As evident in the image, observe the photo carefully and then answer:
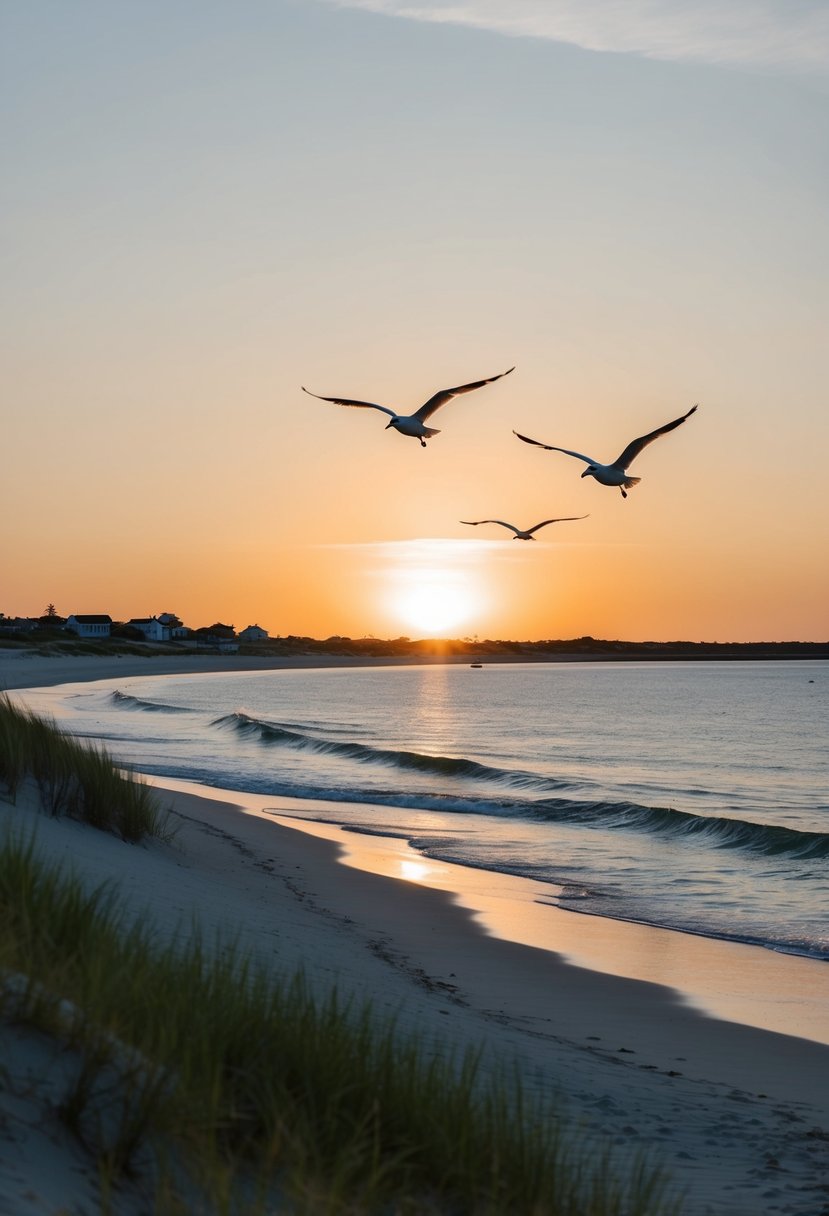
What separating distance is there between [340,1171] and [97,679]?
102821 millimetres

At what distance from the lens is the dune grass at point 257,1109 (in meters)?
4.00

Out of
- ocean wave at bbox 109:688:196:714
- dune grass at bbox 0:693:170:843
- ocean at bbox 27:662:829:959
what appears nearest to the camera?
dune grass at bbox 0:693:170:843

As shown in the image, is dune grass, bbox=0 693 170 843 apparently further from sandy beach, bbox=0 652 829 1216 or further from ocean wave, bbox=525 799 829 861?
ocean wave, bbox=525 799 829 861

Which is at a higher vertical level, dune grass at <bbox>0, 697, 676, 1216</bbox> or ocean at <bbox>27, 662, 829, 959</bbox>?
dune grass at <bbox>0, 697, 676, 1216</bbox>

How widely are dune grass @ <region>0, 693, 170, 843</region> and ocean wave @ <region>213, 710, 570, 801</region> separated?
14.8 meters

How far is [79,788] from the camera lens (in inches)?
512

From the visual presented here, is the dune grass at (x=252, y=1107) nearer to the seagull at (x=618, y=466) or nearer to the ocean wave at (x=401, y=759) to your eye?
the seagull at (x=618, y=466)

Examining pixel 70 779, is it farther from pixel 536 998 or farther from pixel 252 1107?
pixel 252 1107

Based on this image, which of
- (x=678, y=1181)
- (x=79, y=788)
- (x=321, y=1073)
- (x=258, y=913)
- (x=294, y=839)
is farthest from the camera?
(x=294, y=839)

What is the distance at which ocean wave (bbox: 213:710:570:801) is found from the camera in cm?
3250

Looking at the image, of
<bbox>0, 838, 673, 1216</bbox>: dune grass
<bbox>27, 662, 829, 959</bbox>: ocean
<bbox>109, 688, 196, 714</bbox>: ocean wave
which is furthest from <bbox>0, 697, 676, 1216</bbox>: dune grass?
<bbox>109, 688, 196, 714</bbox>: ocean wave

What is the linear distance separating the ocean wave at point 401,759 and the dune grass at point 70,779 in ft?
48.4

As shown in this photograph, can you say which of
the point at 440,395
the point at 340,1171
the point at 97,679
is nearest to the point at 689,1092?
the point at 340,1171

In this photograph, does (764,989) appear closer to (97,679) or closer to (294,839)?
(294,839)
